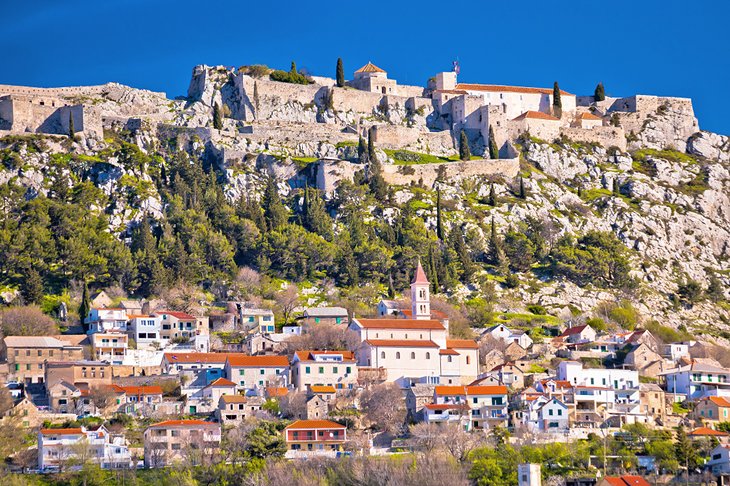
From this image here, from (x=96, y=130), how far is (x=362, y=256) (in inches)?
968

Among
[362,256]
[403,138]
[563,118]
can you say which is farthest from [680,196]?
[362,256]

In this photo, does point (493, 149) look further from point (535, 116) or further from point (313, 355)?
point (313, 355)

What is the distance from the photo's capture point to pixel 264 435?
6962 cm

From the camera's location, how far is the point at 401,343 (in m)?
86.3

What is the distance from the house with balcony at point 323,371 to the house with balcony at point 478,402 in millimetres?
5661

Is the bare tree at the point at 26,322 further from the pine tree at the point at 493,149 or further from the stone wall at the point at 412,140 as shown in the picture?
the pine tree at the point at 493,149

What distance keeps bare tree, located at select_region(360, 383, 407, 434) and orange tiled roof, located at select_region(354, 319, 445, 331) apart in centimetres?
842

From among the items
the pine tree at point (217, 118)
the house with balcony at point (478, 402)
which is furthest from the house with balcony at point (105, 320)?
the pine tree at point (217, 118)

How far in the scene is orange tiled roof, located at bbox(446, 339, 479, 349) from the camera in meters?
87.8

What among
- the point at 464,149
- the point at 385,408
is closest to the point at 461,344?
the point at 385,408

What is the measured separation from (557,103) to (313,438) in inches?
2606

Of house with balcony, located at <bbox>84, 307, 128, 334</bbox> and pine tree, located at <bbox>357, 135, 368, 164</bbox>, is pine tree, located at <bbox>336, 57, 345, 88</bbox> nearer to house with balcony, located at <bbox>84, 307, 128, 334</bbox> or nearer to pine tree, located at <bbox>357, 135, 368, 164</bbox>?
pine tree, located at <bbox>357, 135, 368, 164</bbox>

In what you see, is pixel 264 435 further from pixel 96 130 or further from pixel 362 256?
pixel 96 130

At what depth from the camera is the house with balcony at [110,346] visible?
85875 mm
